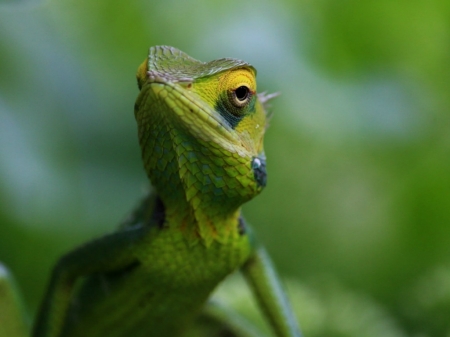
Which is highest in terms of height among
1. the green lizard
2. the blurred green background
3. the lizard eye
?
the blurred green background

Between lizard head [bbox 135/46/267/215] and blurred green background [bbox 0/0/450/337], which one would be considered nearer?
lizard head [bbox 135/46/267/215]

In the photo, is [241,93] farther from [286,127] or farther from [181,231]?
[286,127]

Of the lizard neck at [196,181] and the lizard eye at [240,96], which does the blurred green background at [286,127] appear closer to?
the lizard neck at [196,181]

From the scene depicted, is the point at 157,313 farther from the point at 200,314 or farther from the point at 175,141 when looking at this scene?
the point at 175,141

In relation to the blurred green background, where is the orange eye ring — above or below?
below

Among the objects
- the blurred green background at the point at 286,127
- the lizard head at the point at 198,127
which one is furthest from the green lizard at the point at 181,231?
the blurred green background at the point at 286,127

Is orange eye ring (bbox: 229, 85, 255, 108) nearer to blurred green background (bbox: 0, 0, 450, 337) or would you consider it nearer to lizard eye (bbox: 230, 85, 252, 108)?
lizard eye (bbox: 230, 85, 252, 108)

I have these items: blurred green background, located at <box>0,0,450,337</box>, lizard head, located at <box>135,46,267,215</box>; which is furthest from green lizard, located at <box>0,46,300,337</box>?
blurred green background, located at <box>0,0,450,337</box>
